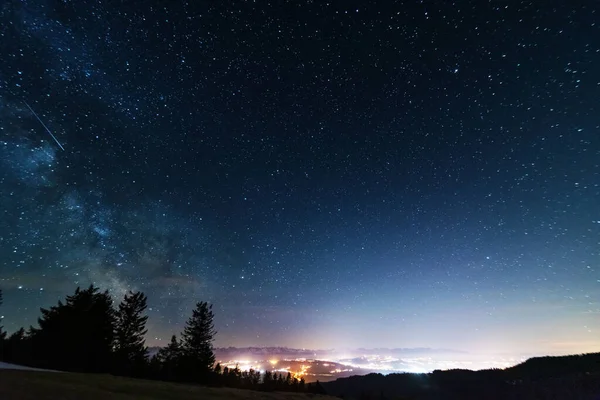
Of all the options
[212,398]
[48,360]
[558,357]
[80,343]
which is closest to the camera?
[212,398]

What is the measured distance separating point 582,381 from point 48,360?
53547 millimetres

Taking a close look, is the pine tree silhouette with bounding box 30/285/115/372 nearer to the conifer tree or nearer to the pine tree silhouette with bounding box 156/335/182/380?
the pine tree silhouette with bounding box 156/335/182/380

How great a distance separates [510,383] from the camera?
4572 centimetres

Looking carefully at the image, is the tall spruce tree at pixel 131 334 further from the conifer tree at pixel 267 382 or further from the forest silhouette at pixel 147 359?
the conifer tree at pixel 267 382

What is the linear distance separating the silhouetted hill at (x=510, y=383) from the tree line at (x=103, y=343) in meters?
21.6

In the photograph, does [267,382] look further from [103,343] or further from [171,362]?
[103,343]

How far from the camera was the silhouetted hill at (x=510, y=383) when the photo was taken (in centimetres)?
3444

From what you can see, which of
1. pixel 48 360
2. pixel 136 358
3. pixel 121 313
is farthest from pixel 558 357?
pixel 48 360

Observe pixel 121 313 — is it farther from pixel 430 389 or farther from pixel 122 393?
pixel 430 389

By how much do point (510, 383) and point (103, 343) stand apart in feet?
174

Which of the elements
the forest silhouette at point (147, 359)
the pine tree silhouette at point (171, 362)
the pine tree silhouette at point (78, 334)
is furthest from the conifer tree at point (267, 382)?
the pine tree silhouette at point (78, 334)

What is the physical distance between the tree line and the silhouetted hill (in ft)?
71.0

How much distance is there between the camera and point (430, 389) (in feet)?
194

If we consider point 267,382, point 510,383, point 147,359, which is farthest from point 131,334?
point 510,383
